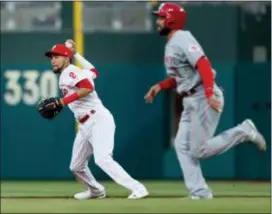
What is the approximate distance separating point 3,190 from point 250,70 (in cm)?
450

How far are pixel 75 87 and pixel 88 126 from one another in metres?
0.39

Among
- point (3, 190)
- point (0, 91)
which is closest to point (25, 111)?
point (0, 91)

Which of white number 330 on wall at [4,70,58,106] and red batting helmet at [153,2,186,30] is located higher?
red batting helmet at [153,2,186,30]

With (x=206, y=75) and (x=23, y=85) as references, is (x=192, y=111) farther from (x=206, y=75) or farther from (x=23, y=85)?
(x=23, y=85)

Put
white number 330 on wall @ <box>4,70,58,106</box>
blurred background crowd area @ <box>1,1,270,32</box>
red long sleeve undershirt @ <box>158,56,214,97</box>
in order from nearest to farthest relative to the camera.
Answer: red long sleeve undershirt @ <box>158,56,214,97</box>
blurred background crowd area @ <box>1,1,270,32</box>
white number 330 on wall @ <box>4,70,58,106</box>

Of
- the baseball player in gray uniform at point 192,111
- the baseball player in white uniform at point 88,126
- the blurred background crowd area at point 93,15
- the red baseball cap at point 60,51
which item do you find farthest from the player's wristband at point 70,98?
the blurred background crowd area at point 93,15

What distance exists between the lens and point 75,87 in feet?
30.0

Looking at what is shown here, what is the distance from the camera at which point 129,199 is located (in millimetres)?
8836

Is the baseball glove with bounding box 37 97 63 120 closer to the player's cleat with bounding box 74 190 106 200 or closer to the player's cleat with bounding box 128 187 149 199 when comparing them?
the player's cleat with bounding box 74 190 106 200

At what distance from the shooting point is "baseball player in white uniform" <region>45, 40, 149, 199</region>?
8.98 metres

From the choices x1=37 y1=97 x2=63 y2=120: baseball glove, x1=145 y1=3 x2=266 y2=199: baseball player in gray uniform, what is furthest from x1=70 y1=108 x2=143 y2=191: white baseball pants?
x1=145 y1=3 x2=266 y2=199: baseball player in gray uniform

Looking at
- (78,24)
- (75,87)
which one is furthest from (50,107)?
(78,24)

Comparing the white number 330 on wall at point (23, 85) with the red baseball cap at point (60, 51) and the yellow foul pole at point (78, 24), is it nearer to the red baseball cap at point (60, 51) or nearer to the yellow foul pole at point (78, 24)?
the yellow foul pole at point (78, 24)

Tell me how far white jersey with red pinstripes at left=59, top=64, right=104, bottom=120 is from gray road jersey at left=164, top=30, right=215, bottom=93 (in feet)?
2.73
